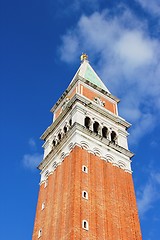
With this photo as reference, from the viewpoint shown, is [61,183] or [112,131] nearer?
[61,183]

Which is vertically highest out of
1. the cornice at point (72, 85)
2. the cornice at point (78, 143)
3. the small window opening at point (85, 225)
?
the cornice at point (72, 85)

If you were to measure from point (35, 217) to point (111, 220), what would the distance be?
8635 mm

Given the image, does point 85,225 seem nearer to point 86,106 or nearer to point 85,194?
point 85,194

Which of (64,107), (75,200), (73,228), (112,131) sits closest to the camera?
(73,228)

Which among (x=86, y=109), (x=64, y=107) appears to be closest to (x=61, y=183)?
(x=86, y=109)

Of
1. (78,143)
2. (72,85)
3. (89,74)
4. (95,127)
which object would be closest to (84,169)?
(78,143)

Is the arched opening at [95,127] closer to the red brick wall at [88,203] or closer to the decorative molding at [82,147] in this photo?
the decorative molding at [82,147]

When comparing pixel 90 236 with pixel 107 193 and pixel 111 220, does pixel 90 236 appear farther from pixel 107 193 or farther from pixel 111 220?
pixel 107 193

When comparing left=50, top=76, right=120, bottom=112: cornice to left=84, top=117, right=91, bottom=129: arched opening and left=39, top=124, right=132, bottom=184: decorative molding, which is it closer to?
left=84, top=117, right=91, bottom=129: arched opening

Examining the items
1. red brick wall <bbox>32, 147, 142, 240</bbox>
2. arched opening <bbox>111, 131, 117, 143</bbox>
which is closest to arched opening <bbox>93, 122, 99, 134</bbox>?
arched opening <bbox>111, 131, 117, 143</bbox>

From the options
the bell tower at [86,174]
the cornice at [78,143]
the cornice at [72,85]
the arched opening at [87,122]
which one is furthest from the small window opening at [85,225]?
the cornice at [72,85]

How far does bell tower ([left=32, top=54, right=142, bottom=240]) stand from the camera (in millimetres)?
31172

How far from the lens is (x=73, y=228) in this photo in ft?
94.4

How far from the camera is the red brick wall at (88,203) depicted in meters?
30.5
